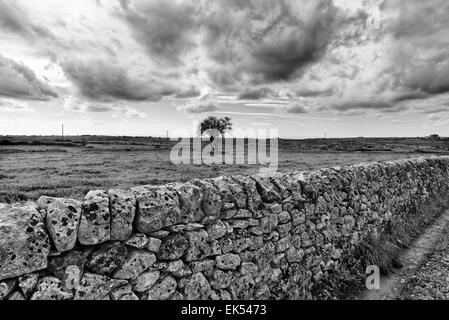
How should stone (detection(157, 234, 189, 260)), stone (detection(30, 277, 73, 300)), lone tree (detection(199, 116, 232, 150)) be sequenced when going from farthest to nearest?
1. lone tree (detection(199, 116, 232, 150))
2. stone (detection(157, 234, 189, 260))
3. stone (detection(30, 277, 73, 300))

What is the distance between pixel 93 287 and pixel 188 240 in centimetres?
119

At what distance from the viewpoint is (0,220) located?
7.98ft

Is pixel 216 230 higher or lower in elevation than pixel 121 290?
higher

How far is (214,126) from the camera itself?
220 feet

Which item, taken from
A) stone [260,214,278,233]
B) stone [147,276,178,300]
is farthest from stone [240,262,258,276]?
stone [147,276,178,300]

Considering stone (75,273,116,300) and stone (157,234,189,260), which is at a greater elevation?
stone (157,234,189,260)

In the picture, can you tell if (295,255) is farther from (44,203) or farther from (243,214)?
(44,203)

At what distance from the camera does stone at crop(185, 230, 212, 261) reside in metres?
3.59

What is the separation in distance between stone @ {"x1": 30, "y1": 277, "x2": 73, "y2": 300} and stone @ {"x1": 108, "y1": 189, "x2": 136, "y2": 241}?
2.03 feet

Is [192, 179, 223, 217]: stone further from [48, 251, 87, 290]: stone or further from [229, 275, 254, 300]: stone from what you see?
[48, 251, 87, 290]: stone

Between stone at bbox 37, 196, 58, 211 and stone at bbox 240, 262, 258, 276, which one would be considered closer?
stone at bbox 37, 196, 58, 211

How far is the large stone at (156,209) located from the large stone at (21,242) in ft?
3.05

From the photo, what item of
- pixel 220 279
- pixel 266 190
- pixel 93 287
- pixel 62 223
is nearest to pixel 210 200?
pixel 220 279

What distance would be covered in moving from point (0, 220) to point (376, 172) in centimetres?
880
